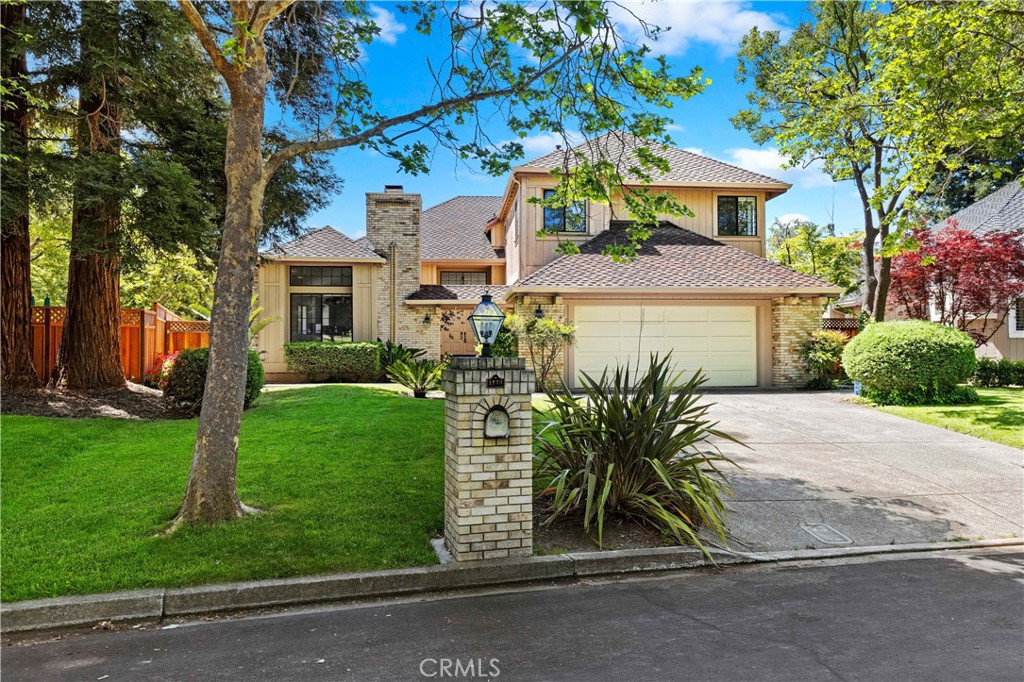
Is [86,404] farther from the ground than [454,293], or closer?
closer

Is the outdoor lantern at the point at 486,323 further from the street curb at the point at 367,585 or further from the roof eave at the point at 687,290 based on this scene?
the roof eave at the point at 687,290

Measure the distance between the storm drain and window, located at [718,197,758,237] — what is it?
1385 cm

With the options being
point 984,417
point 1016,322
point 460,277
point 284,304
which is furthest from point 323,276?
point 1016,322

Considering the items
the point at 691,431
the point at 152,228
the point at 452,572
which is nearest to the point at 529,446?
the point at 452,572

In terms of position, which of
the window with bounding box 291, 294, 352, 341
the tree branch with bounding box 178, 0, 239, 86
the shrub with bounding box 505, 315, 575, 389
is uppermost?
the tree branch with bounding box 178, 0, 239, 86

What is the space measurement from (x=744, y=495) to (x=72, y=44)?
458 inches

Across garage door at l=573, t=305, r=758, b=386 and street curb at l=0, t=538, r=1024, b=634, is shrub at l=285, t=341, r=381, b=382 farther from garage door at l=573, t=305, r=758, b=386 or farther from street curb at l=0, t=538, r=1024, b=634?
street curb at l=0, t=538, r=1024, b=634

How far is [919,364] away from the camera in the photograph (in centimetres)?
1154

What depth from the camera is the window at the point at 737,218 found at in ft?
58.7

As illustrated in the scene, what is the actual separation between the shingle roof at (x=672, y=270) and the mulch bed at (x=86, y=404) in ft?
26.3

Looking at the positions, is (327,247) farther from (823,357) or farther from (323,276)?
(823,357)

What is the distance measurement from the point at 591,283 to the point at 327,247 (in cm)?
912

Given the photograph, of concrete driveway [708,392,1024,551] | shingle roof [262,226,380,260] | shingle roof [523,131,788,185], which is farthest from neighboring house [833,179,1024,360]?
shingle roof [262,226,380,260]

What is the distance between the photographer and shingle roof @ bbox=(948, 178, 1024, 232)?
66.4 feet
